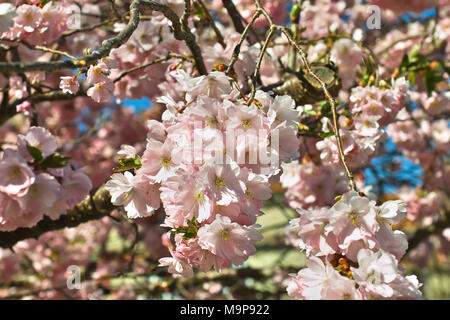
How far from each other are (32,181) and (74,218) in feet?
3.40

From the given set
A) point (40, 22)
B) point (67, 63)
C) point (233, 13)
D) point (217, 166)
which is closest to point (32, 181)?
point (67, 63)

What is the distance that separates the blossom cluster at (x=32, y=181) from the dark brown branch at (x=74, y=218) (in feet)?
2.26

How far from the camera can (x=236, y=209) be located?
3.83 ft

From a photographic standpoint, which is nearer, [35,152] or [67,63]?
[67,63]

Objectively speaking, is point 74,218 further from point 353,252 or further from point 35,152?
point 353,252

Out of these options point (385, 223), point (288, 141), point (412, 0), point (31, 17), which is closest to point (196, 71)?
point (31, 17)

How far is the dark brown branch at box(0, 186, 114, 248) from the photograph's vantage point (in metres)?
2.03

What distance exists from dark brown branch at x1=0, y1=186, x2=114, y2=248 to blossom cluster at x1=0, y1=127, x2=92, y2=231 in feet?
2.26

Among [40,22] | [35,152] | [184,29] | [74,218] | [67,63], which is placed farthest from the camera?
[74,218]

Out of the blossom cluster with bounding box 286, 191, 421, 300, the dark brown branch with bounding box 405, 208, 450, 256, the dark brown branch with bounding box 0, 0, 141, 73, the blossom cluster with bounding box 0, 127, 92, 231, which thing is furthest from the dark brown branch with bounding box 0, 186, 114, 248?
the dark brown branch with bounding box 405, 208, 450, 256

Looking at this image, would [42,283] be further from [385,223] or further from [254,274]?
[385,223]

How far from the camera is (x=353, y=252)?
45.3 inches

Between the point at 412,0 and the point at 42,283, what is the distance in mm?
4085
